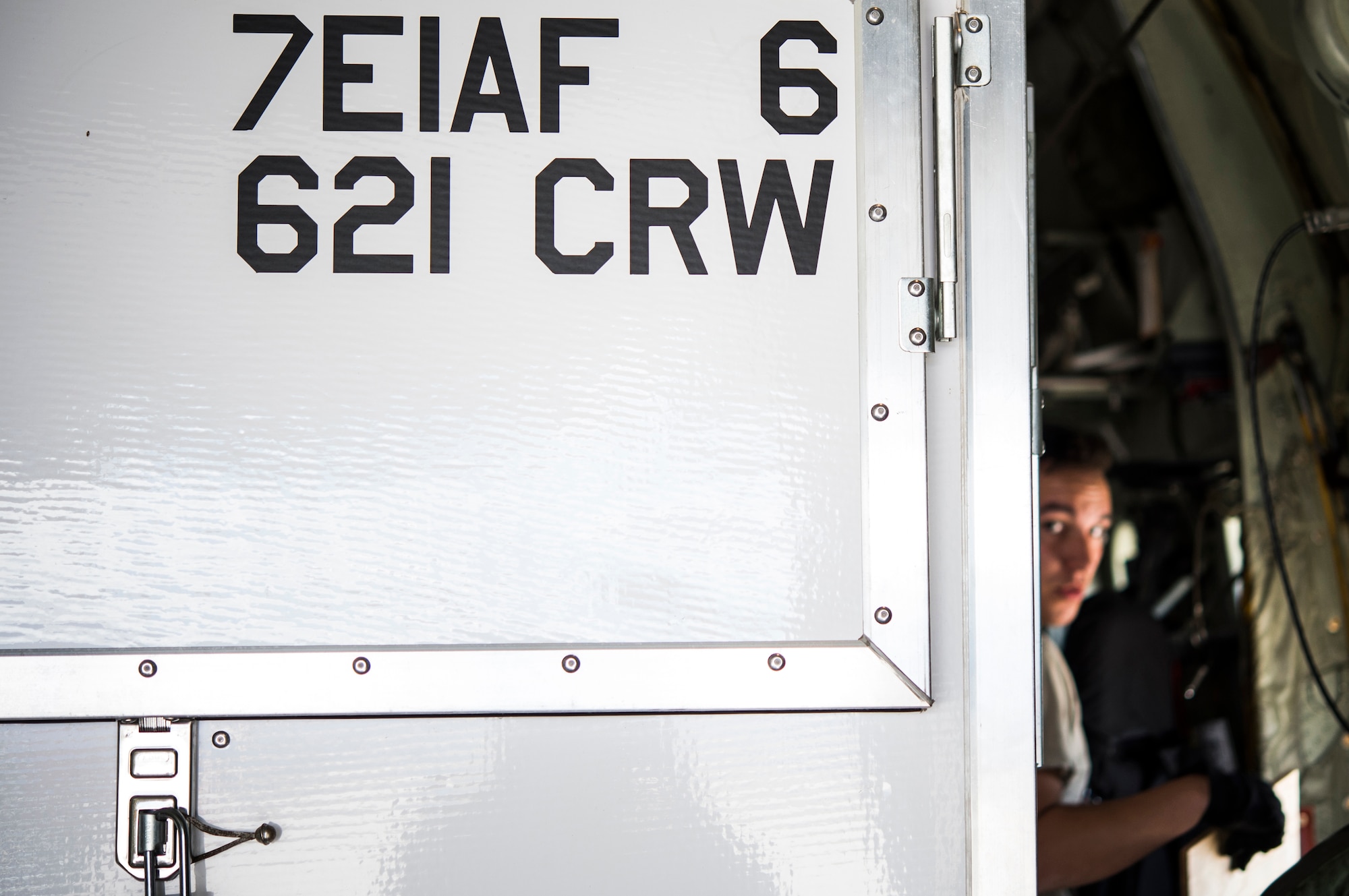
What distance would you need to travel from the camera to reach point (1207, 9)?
2459 mm

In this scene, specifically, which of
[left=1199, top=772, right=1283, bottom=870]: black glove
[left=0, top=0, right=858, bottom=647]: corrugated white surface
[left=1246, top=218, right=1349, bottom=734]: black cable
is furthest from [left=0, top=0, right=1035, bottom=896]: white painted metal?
[left=1246, top=218, right=1349, bottom=734]: black cable

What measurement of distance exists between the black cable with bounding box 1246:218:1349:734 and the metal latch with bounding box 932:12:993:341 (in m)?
1.52

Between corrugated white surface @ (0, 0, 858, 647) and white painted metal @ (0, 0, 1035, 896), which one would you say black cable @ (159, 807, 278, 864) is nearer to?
white painted metal @ (0, 0, 1035, 896)

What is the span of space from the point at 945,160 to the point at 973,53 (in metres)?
0.12

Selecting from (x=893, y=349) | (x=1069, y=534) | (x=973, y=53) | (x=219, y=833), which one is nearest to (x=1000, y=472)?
(x=893, y=349)

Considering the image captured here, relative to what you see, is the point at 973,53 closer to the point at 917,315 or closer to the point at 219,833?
the point at 917,315

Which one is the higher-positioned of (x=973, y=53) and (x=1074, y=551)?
(x=973, y=53)

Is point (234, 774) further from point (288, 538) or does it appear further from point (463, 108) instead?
point (463, 108)

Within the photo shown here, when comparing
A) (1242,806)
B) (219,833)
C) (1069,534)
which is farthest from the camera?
(1069,534)

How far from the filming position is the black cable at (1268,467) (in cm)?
233

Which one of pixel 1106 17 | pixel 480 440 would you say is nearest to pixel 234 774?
pixel 480 440

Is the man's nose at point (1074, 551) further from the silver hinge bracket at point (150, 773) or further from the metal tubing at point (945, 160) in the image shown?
the silver hinge bracket at point (150, 773)

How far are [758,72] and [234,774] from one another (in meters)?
0.90

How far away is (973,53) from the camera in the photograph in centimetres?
116
